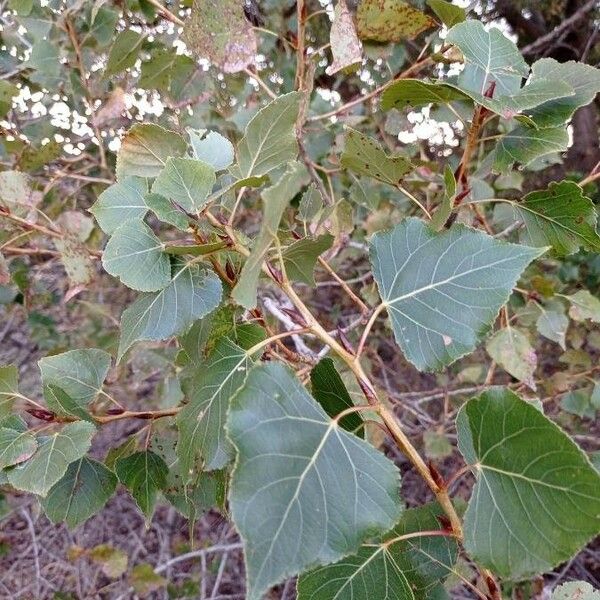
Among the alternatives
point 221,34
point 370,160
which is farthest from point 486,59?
point 221,34

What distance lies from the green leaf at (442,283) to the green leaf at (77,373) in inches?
18.4

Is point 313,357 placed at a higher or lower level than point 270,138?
lower

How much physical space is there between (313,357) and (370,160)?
1.18ft

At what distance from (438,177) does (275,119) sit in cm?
79

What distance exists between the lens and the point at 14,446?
2.48 ft

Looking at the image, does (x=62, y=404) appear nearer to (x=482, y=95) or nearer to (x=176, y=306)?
(x=176, y=306)

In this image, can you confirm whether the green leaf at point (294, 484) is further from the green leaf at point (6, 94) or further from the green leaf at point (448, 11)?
the green leaf at point (6, 94)

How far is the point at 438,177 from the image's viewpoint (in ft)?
4.48

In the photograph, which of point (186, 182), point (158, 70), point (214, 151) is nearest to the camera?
point (186, 182)

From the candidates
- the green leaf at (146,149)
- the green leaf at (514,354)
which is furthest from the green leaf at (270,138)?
the green leaf at (514,354)

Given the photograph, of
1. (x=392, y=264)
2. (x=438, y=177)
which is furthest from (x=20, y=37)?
(x=392, y=264)

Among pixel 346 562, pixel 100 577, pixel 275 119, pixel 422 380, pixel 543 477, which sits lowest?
pixel 100 577

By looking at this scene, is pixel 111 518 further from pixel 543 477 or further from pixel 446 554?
pixel 543 477

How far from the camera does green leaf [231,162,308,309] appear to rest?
1.65ft
